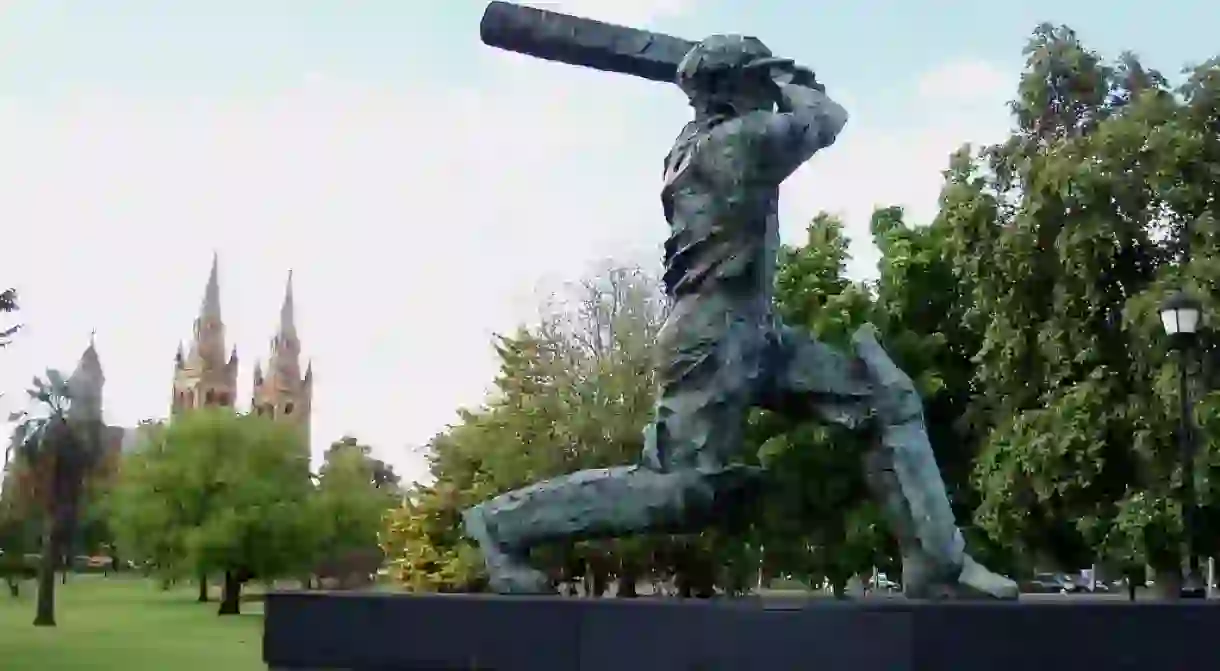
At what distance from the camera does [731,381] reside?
593cm

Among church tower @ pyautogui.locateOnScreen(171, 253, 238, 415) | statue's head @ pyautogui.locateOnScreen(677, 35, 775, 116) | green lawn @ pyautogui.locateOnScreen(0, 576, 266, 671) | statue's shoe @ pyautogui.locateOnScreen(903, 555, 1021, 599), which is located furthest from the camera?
church tower @ pyautogui.locateOnScreen(171, 253, 238, 415)

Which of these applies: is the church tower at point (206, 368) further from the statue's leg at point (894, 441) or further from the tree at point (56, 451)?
the statue's leg at point (894, 441)

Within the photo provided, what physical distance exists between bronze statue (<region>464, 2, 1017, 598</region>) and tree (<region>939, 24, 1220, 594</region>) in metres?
12.7

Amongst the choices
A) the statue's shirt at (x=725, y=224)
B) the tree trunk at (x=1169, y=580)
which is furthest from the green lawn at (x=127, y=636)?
the statue's shirt at (x=725, y=224)

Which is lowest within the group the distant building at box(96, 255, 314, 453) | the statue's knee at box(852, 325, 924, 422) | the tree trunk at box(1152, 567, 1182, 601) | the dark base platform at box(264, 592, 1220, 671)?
the tree trunk at box(1152, 567, 1182, 601)

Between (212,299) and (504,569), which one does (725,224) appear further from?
(212,299)

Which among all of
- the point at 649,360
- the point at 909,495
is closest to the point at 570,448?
the point at 649,360

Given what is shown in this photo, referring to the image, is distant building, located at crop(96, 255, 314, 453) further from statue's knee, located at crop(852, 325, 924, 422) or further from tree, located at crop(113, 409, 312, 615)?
statue's knee, located at crop(852, 325, 924, 422)

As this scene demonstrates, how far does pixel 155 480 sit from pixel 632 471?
40923 mm

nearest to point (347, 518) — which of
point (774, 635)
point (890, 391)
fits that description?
point (890, 391)

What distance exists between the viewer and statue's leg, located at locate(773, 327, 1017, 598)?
567 cm

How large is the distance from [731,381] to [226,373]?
9521cm

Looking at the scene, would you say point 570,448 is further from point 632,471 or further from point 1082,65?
point 632,471

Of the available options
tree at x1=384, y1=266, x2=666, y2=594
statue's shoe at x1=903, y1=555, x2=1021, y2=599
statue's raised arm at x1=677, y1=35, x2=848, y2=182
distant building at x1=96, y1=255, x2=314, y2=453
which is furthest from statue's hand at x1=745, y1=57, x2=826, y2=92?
distant building at x1=96, y1=255, x2=314, y2=453
